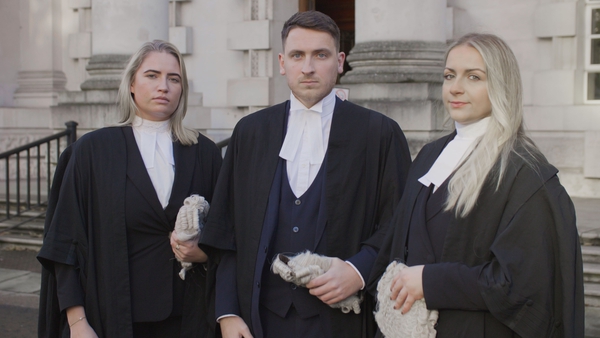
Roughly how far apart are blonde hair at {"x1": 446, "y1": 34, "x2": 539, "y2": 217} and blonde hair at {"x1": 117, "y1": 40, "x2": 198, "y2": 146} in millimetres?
1507

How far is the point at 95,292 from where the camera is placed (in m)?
3.23

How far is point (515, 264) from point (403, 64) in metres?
4.86

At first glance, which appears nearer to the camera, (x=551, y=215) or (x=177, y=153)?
(x=551, y=215)

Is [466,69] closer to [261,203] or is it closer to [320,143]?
[320,143]

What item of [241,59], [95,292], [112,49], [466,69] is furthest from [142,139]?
[241,59]

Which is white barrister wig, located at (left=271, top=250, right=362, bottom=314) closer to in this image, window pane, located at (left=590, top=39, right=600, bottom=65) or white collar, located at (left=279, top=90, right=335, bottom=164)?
white collar, located at (left=279, top=90, right=335, bottom=164)

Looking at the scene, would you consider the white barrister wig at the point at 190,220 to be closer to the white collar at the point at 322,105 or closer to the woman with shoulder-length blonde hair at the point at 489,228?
the white collar at the point at 322,105

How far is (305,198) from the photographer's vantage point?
2.95 metres

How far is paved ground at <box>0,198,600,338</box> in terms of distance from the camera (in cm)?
568

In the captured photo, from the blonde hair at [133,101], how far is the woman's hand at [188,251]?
1.80 feet

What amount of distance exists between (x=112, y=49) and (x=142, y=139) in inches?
218

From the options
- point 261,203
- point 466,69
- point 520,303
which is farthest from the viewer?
point 261,203

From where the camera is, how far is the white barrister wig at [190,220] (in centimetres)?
311

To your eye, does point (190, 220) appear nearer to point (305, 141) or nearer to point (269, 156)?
point (269, 156)
